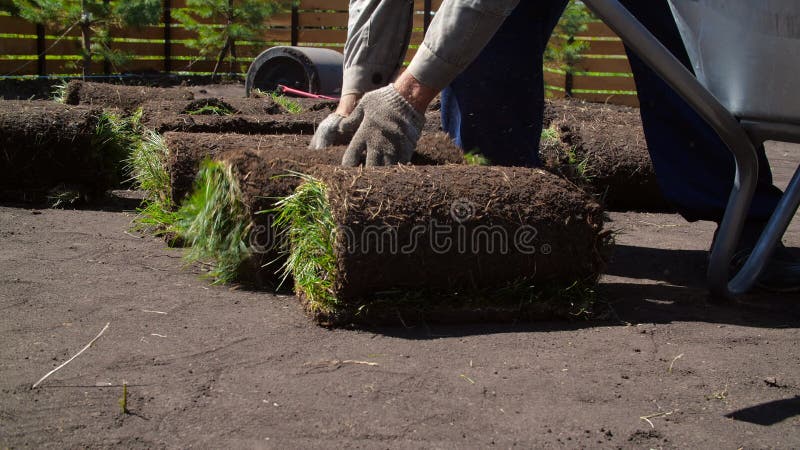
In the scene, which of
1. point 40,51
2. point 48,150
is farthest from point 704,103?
point 40,51

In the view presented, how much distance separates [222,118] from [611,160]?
83.8 inches

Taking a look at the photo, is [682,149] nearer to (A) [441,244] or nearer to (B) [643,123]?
(B) [643,123]

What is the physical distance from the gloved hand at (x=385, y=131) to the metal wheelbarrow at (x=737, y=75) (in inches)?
26.8

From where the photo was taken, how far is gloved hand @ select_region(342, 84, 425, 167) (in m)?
2.83

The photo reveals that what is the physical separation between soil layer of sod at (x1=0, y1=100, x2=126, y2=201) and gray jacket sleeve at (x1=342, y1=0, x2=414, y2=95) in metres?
1.56

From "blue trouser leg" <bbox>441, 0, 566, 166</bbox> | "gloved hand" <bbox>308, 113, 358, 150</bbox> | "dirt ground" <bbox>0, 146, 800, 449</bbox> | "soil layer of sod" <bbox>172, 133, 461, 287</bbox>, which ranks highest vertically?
"blue trouser leg" <bbox>441, 0, 566, 166</bbox>

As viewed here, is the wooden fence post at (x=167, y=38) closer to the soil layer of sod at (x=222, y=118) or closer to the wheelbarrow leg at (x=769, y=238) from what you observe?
the soil layer of sod at (x=222, y=118)

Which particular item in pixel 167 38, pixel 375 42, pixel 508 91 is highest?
pixel 375 42

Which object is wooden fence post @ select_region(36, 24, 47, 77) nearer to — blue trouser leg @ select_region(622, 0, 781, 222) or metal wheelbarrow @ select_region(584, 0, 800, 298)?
blue trouser leg @ select_region(622, 0, 781, 222)

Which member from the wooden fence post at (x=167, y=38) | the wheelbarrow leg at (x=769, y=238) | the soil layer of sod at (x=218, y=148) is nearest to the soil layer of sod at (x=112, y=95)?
the soil layer of sod at (x=218, y=148)

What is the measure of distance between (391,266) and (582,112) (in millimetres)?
3349

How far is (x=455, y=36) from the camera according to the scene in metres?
2.77

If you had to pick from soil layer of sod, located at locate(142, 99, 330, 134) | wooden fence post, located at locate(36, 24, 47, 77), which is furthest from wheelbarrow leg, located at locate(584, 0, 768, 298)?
wooden fence post, located at locate(36, 24, 47, 77)

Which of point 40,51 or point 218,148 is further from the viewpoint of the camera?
point 40,51
